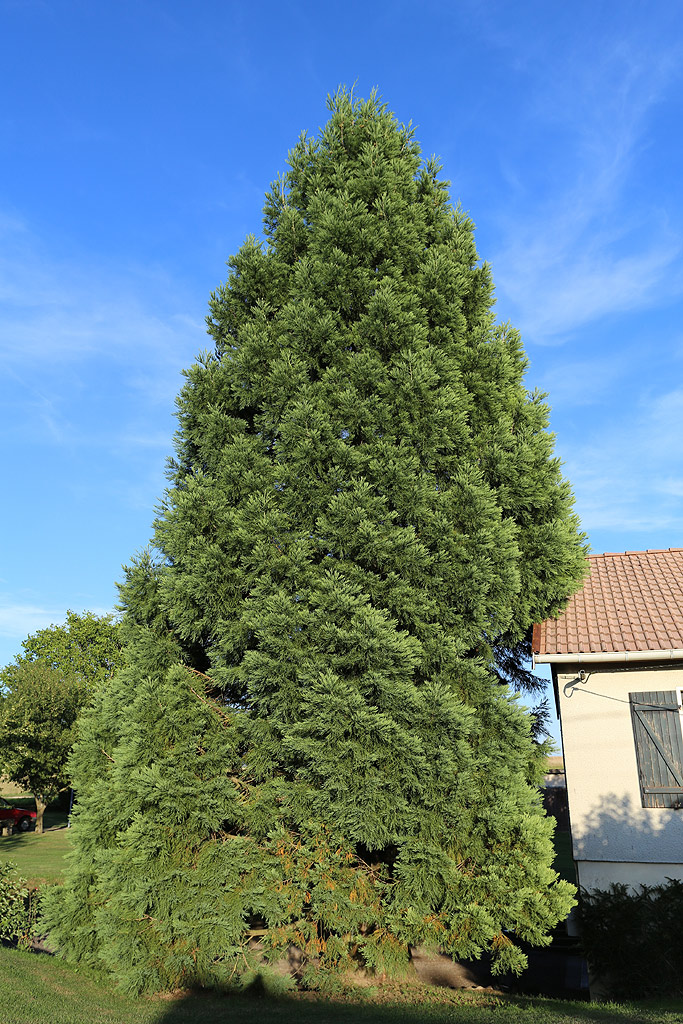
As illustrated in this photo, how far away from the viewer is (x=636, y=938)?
898cm

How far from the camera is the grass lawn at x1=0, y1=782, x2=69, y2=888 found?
17955mm

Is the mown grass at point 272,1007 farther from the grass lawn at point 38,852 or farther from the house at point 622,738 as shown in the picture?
the grass lawn at point 38,852

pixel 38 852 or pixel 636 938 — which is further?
pixel 38 852

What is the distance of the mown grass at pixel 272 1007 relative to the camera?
6957mm

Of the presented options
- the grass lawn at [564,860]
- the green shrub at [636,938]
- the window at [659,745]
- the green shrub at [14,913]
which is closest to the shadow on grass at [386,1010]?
the green shrub at [636,938]

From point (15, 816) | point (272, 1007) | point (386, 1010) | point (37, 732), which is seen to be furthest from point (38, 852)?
point (386, 1010)

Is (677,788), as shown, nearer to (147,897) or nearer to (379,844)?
(379,844)

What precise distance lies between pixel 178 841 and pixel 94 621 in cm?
3759

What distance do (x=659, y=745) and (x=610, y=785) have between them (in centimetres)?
98

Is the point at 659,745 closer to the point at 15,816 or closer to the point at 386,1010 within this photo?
the point at 386,1010

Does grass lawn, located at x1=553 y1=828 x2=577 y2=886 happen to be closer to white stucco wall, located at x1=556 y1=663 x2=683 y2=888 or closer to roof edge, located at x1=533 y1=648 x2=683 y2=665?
white stucco wall, located at x1=556 y1=663 x2=683 y2=888

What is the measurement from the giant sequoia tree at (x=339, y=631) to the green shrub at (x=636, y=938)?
188 centimetres

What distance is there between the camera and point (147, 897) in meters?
8.59

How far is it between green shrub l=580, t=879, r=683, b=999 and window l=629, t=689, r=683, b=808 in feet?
3.86
